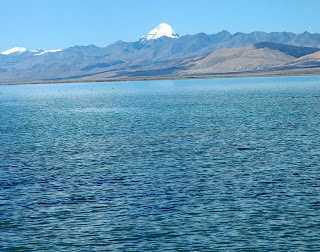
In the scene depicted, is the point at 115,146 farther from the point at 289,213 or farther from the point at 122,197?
the point at 289,213

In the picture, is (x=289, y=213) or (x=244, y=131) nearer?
(x=289, y=213)

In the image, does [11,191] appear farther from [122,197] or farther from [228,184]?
A: [228,184]

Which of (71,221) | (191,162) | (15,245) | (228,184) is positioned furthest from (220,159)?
(15,245)

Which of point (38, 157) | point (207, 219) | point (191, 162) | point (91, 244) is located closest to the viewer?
point (91, 244)

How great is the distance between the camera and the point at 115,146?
45.7m

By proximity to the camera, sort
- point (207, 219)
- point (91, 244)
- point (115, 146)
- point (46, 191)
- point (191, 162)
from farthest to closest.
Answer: point (115, 146) < point (191, 162) < point (46, 191) < point (207, 219) < point (91, 244)

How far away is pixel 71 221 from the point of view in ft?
75.3

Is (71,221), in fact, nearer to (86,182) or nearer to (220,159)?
(86,182)

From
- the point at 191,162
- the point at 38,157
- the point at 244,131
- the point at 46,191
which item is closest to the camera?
the point at 46,191

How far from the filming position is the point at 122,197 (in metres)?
26.8

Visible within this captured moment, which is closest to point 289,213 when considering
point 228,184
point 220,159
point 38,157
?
point 228,184

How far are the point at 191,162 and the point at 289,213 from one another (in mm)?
13467

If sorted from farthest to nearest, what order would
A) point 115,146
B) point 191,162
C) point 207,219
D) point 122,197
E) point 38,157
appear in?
1. point 115,146
2. point 38,157
3. point 191,162
4. point 122,197
5. point 207,219

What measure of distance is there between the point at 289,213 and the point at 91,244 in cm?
895
